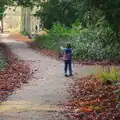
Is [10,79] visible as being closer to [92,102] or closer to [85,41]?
[92,102]

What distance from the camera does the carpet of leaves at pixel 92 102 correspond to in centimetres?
944

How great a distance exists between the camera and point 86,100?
466 inches

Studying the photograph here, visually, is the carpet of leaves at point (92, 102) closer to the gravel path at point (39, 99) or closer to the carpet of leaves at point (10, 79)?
the gravel path at point (39, 99)

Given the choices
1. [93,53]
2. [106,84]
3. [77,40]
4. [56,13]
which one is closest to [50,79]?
[106,84]

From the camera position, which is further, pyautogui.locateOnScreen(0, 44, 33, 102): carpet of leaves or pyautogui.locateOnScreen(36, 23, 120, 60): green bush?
pyautogui.locateOnScreen(0, 44, 33, 102): carpet of leaves

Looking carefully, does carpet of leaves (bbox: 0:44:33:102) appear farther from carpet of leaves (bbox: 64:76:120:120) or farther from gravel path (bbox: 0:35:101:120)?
carpet of leaves (bbox: 64:76:120:120)

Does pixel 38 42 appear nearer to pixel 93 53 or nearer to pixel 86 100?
pixel 93 53

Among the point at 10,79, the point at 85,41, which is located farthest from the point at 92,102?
the point at 85,41

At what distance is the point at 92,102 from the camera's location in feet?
36.8

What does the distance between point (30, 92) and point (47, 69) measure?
24.9 ft

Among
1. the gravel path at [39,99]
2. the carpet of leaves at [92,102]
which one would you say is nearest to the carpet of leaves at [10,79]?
the gravel path at [39,99]

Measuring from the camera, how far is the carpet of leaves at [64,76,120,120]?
31.0ft

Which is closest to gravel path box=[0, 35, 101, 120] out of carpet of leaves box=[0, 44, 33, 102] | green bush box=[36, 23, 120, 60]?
carpet of leaves box=[0, 44, 33, 102]

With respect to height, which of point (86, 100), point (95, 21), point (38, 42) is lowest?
point (38, 42)
